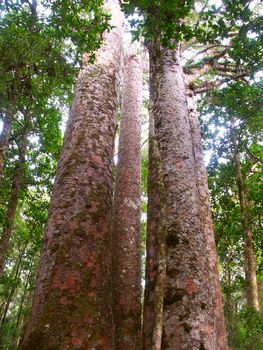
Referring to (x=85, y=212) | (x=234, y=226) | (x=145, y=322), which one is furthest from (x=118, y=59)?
(x=234, y=226)

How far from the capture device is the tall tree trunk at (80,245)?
2.45 metres

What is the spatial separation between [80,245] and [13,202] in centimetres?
740

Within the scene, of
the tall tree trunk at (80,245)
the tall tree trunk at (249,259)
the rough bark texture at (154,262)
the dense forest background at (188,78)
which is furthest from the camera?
the tall tree trunk at (249,259)

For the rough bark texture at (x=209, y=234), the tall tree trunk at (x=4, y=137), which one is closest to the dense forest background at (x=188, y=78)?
the tall tree trunk at (x=4, y=137)

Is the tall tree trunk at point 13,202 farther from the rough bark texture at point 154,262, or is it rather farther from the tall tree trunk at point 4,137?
the rough bark texture at point 154,262

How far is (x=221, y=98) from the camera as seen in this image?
821 cm

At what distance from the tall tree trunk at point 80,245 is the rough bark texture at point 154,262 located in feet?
1.01

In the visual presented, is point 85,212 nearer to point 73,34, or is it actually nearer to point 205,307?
point 205,307

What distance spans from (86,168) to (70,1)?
2207 mm

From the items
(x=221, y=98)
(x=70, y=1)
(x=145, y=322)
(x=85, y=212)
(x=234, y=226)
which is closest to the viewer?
(x=145, y=322)

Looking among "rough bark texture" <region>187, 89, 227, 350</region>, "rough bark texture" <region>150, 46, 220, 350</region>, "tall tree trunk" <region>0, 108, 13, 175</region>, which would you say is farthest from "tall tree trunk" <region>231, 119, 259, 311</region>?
"rough bark texture" <region>150, 46, 220, 350</region>

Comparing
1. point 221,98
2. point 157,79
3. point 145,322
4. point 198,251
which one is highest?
point 221,98

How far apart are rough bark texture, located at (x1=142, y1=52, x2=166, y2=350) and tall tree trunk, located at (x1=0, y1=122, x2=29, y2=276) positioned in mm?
6581

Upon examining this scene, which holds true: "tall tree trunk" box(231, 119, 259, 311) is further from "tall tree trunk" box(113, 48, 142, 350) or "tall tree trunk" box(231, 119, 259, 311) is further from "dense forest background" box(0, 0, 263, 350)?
"tall tree trunk" box(113, 48, 142, 350)
